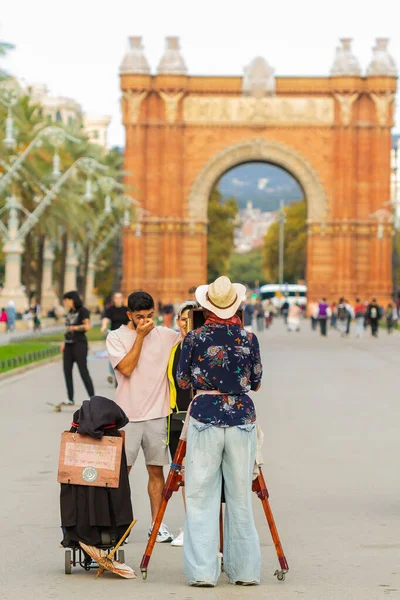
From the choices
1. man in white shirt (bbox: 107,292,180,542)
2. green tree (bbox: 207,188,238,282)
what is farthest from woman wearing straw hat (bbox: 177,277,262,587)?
green tree (bbox: 207,188,238,282)

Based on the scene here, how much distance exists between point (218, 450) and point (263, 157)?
2665 inches

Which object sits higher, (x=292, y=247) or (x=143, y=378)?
(x=292, y=247)

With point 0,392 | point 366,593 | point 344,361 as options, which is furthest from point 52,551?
point 344,361

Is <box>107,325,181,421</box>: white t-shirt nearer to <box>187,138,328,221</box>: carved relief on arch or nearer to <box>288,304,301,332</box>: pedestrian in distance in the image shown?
<box>288,304,301,332</box>: pedestrian in distance

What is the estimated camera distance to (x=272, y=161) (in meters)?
75.1

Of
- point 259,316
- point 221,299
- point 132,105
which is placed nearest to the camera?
point 221,299

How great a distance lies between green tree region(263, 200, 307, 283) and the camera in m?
127

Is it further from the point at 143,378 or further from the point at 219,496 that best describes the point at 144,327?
the point at 219,496

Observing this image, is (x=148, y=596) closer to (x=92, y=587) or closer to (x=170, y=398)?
(x=92, y=587)

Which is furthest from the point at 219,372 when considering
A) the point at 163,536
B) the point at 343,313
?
the point at 343,313

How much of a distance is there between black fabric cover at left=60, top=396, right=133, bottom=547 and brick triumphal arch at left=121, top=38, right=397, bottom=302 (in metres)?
66.0

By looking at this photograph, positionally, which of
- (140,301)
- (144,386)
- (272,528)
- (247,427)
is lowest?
(272,528)

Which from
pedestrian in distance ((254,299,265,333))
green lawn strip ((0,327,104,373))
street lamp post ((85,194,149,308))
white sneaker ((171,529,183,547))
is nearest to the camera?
white sneaker ((171,529,183,547))

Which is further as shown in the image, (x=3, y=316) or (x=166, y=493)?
(x=3, y=316)
